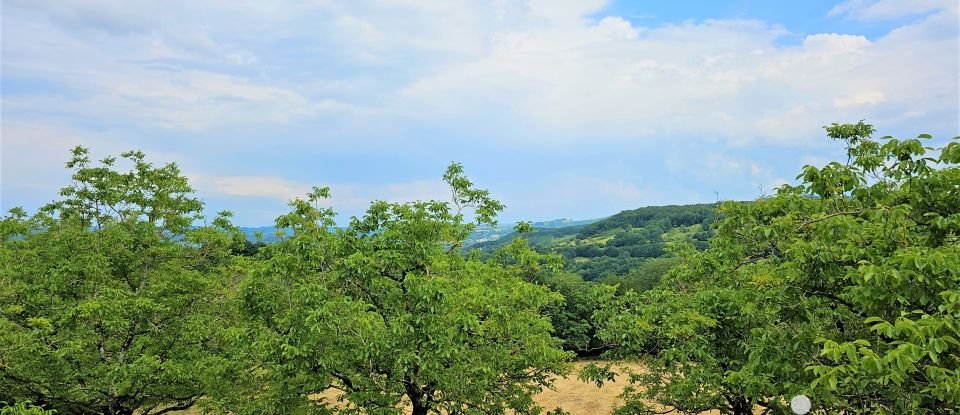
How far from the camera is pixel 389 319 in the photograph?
10.8m

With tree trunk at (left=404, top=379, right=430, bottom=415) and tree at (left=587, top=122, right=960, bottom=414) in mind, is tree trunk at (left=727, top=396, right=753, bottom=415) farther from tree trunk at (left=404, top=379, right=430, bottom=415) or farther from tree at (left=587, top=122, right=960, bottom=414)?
tree trunk at (left=404, top=379, right=430, bottom=415)

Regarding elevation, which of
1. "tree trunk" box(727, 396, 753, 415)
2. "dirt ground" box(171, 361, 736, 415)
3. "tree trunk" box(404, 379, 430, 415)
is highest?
"tree trunk" box(404, 379, 430, 415)

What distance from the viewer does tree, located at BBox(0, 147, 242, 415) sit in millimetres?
12773

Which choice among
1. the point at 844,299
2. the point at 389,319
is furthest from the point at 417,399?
the point at 844,299

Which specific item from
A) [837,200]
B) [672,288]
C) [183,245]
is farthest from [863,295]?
[183,245]

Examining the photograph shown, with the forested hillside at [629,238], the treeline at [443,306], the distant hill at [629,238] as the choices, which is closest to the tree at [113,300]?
the treeline at [443,306]

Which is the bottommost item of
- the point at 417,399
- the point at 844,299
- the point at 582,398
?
the point at 582,398

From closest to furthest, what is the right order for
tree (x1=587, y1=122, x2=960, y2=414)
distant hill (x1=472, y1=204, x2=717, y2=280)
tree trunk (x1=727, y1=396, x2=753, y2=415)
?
tree (x1=587, y1=122, x2=960, y2=414), tree trunk (x1=727, y1=396, x2=753, y2=415), distant hill (x1=472, y1=204, x2=717, y2=280)

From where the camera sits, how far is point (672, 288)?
1442 centimetres

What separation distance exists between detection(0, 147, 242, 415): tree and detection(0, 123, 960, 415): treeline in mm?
61

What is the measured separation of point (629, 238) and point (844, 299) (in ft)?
429

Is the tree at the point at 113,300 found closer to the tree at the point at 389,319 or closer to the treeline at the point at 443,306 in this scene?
the treeline at the point at 443,306

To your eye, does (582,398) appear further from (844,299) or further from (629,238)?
(629,238)

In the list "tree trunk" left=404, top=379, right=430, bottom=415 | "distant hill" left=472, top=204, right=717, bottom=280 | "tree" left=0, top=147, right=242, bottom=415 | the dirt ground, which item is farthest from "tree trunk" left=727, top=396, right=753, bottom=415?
"distant hill" left=472, top=204, right=717, bottom=280
